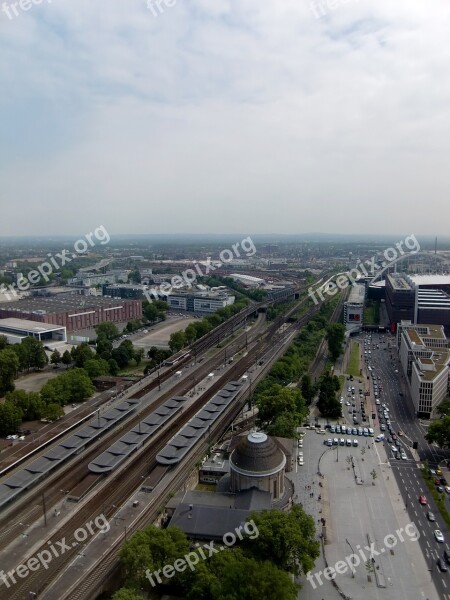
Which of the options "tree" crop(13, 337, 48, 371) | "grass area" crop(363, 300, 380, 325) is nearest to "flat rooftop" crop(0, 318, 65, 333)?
"tree" crop(13, 337, 48, 371)

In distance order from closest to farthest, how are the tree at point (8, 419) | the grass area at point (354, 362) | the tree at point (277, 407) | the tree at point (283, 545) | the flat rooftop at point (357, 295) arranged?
the tree at point (283, 545), the tree at point (8, 419), the tree at point (277, 407), the grass area at point (354, 362), the flat rooftop at point (357, 295)

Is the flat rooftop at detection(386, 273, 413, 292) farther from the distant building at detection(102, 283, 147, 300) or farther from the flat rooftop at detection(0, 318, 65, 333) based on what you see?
the distant building at detection(102, 283, 147, 300)

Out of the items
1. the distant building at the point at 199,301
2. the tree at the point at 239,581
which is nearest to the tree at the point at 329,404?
the tree at the point at 239,581

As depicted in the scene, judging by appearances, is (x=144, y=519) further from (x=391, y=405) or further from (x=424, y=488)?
(x=391, y=405)

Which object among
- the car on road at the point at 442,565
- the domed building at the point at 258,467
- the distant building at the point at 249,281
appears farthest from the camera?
the distant building at the point at 249,281

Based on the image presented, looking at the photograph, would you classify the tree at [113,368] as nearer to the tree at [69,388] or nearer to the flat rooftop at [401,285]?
the tree at [69,388]

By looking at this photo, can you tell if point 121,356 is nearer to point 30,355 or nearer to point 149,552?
point 30,355

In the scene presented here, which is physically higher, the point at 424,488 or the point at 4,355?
the point at 4,355

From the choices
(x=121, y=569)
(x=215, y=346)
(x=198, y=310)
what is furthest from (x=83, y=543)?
(x=198, y=310)
